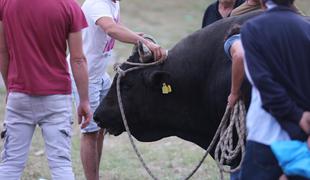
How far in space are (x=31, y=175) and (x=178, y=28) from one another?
10873 mm

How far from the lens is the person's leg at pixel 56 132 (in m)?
5.20

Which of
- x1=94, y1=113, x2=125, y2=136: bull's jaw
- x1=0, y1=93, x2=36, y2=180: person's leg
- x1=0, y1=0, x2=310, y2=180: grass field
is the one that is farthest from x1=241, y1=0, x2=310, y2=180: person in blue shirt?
x1=0, y1=0, x2=310, y2=180: grass field

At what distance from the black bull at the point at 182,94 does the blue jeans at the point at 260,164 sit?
1.27 m

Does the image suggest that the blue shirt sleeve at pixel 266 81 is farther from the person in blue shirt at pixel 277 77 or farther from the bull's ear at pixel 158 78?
the bull's ear at pixel 158 78

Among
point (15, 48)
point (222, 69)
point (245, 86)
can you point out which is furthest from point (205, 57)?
point (15, 48)

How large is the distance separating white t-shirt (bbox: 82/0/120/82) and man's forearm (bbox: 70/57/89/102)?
3.00 feet

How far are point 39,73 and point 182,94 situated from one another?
1.08 m

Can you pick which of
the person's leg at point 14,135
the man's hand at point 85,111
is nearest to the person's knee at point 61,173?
the person's leg at point 14,135

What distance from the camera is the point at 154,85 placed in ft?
18.5

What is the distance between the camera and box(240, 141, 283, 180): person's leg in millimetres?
3973

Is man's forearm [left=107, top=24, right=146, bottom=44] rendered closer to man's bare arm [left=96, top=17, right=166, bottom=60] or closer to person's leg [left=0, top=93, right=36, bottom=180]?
man's bare arm [left=96, top=17, right=166, bottom=60]

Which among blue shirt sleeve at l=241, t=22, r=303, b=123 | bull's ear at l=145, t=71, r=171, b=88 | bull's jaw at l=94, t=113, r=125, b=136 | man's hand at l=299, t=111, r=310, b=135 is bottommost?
bull's jaw at l=94, t=113, r=125, b=136

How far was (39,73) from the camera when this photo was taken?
5160 millimetres

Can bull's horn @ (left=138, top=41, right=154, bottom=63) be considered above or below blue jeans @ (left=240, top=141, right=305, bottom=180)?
below
